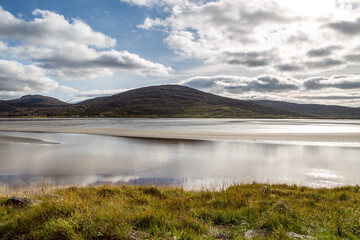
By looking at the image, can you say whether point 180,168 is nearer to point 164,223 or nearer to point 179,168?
point 179,168

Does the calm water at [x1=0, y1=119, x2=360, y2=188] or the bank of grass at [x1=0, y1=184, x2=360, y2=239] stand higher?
the bank of grass at [x1=0, y1=184, x2=360, y2=239]

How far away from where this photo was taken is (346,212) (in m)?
7.40

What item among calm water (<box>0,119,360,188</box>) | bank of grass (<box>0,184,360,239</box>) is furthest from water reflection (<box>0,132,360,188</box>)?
bank of grass (<box>0,184,360,239</box>)

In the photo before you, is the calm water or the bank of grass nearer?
the bank of grass

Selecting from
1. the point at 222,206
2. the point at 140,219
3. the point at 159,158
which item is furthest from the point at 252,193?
the point at 159,158

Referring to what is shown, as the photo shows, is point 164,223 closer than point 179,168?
Yes

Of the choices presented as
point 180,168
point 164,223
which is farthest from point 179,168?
point 164,223

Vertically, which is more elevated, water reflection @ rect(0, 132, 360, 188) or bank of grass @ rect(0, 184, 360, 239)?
bank of grass @ rect(0, 184, 360, 239)

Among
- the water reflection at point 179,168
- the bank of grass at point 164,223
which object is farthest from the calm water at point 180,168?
the bank of grass at point 164,223

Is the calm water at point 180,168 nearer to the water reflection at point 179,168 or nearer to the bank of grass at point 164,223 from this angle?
the water reflection at point 179,168

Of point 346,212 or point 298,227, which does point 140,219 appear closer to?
point 298,227

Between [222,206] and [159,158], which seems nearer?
[222,206]

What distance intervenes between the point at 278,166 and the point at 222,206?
14368mm

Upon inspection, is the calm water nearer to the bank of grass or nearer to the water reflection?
the water reflection
